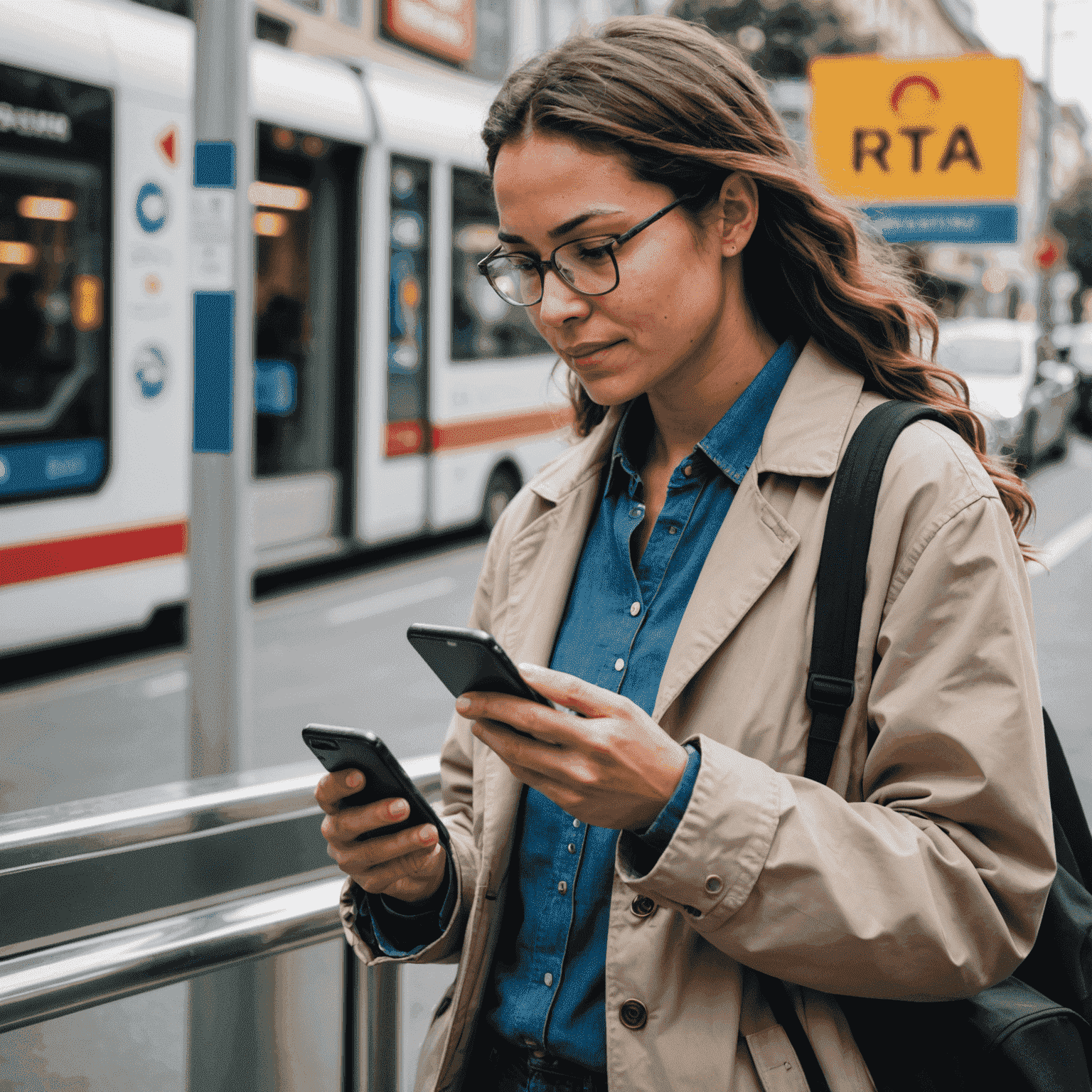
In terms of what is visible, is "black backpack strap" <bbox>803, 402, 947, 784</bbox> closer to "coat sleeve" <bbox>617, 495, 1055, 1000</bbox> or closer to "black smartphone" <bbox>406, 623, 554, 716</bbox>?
"coat sleeve" <bbox>617, 495, 1055, 1000</bbox>

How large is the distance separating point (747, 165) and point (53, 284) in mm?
5923

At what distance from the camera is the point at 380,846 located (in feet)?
4.85

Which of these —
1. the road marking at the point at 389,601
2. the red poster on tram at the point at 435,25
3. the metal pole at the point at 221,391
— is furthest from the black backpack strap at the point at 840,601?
the red poster on tram at the point at 435,25

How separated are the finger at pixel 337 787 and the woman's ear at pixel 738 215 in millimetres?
689

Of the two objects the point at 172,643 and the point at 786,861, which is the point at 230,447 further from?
the point at 172,643

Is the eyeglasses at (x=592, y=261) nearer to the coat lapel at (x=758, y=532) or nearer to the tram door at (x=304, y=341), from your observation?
the coat lapel at (x=758, y=532)

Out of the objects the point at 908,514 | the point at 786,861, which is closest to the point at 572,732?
the point at 786,861

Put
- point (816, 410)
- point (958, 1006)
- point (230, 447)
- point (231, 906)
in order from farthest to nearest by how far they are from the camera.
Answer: point (230, 447)
point (231, 906)
point (816, 410)
point (958, 1006)

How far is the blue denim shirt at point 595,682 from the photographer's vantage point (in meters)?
1.42

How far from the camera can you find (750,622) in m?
1.38

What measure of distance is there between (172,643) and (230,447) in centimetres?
471

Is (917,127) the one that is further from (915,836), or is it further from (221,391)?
(915,836)

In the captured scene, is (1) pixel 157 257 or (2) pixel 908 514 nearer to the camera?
(2) pixel 908 514

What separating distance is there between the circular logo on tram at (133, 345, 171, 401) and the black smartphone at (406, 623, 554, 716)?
622 cm
